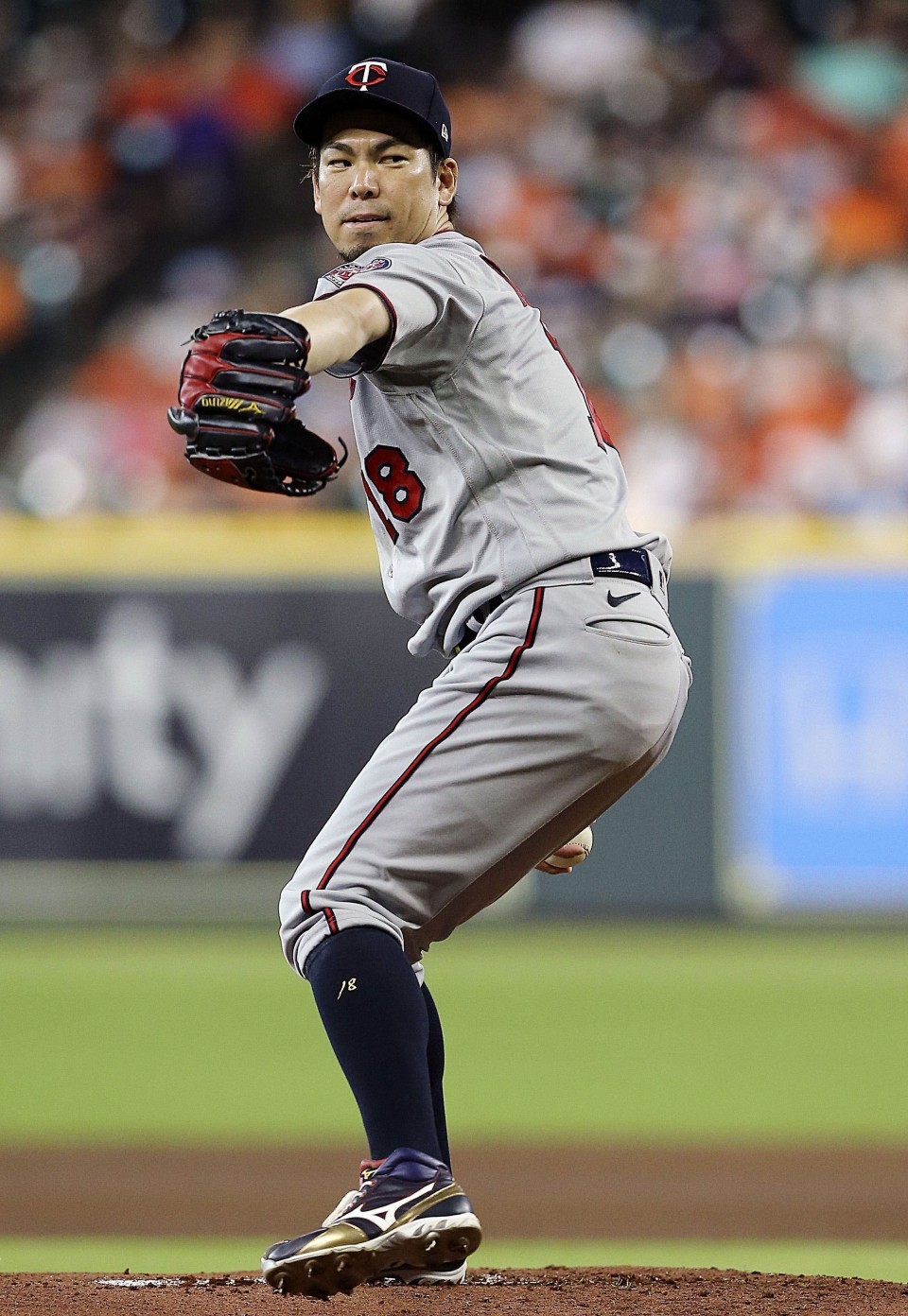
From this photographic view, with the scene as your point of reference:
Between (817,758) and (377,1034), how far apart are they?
528cm

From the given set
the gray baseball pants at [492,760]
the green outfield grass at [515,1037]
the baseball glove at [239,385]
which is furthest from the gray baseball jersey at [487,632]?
the green outfield grass at [515,1037]

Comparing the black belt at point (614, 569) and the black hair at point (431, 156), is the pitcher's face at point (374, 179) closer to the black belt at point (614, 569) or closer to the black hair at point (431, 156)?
the black hair at point (431, 156)

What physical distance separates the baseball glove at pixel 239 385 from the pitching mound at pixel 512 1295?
4.03 ft

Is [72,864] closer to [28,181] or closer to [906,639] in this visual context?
[906,639]

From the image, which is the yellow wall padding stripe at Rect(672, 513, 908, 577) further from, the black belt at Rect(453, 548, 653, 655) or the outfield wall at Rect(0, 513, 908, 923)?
the black belt at Rect(453, 548, 653, 655)

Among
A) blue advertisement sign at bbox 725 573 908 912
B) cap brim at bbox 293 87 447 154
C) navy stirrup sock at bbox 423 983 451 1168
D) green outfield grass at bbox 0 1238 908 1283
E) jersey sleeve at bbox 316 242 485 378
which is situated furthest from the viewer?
blue advertisement sign at bbox 725 573 908 912

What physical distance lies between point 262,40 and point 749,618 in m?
4.89

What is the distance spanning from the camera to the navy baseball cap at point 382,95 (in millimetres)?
2629

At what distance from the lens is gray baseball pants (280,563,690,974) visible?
2551mm

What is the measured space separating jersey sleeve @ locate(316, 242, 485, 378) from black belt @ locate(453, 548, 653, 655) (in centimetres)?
34

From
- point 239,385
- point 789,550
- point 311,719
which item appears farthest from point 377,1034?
point 789,550

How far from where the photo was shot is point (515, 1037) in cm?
680

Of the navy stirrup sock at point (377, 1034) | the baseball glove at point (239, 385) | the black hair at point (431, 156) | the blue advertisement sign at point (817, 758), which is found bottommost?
the navy stirrup sock at point (377, 1034)

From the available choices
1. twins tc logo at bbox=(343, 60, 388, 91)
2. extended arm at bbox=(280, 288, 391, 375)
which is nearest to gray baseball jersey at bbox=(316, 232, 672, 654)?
extended arm at bbox=(280, 288, 391, 375)
